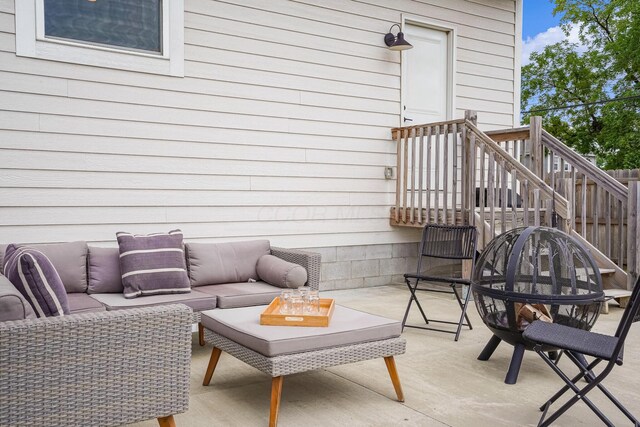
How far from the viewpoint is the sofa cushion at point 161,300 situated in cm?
371

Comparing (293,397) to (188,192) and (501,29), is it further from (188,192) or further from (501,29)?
(501,29)

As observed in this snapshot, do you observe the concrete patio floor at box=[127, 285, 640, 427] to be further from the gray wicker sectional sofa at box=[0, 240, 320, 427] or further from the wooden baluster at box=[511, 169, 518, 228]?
the wooden baluster at box=[511, 169, 518, 228]

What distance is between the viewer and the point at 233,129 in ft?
18.5

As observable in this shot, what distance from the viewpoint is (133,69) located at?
5059mm

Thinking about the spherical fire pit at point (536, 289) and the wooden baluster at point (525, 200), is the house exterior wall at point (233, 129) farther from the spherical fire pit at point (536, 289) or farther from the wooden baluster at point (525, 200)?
the spherical fire pit at point (536, 289)

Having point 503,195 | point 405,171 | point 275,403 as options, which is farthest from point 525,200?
point 275,403

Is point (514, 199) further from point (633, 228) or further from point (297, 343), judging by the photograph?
point (297, 343)

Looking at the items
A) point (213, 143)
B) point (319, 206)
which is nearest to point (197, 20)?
point (213, 143)

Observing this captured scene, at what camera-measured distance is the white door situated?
7000 mm

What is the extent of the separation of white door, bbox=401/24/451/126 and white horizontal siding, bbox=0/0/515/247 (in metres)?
0.19

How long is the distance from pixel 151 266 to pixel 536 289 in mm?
2502

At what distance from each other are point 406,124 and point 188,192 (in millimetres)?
2872

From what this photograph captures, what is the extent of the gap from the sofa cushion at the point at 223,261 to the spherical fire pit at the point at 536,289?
1907mm

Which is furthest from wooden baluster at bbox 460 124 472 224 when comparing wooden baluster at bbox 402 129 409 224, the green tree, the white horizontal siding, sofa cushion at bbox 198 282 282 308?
the green tree
